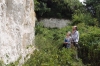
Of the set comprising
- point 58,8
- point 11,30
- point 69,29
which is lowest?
point 69,29

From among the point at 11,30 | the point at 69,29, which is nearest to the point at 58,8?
the point at 69,29

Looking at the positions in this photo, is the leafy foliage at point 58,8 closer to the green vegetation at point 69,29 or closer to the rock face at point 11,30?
the green vegetation at point 69,29

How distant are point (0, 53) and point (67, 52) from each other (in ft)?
12.9

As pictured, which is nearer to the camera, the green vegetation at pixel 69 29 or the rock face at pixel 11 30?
the rock face at pixel 11 30

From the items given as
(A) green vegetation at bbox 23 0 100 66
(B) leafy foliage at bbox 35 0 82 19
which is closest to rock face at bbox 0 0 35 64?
(A) green vegetation at bbox 23 0 100 66

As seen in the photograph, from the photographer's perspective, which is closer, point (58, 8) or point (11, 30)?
point (11, 30)

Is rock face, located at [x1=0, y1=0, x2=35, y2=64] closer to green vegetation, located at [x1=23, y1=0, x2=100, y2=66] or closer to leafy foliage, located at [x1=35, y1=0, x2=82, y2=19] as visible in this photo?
green vegetation, located at [x1=23, y1=0, x2=100, y2=66]

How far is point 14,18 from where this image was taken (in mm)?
11078

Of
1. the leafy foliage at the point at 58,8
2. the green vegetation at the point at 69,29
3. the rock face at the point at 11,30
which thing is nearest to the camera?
the rock face at the point at 11,30

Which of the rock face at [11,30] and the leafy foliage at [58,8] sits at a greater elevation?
the rock face at [11,30]

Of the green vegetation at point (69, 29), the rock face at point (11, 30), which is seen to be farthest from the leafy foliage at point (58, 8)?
the rock face at point (11, 30)

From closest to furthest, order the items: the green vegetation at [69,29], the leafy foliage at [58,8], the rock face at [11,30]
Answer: the rock face at [11,30]
the green vegetation at [69,29]
the leafy foliage at [58,8]

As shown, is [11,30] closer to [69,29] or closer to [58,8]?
[69,29]

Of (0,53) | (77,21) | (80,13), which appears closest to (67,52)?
(0,53)
